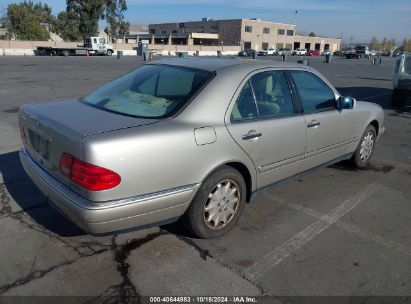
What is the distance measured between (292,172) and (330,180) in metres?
1.22

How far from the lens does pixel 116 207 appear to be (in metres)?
2.62

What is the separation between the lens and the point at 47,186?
296 centimetres

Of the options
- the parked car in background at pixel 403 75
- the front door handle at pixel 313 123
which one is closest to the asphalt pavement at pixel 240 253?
the front door handle at pixel 313 123

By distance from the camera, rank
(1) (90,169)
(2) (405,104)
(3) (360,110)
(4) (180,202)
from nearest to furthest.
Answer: (1) (90,169) < (4) (180,202) < (3) (360,110) < (2) (405,104)

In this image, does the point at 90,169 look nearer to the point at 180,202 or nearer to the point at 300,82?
the point at 180,202

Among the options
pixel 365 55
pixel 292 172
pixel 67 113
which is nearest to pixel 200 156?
pixel 67 113

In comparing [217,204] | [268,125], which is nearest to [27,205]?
[217,204]

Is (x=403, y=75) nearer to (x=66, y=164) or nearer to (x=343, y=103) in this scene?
(x=343, y=103)

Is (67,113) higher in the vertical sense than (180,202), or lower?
higher

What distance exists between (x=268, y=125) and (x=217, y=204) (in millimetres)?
913

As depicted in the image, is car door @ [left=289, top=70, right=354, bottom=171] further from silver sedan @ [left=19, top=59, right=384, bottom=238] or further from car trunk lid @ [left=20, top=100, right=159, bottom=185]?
car trunk lid @ [left=20, top=100, right=159, bottom=185]

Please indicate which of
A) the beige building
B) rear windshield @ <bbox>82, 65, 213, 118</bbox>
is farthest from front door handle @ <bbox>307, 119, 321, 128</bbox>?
the beige building

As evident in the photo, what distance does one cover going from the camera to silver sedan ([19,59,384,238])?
262 cm

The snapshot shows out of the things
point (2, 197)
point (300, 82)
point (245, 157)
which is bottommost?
point (2, 197)
